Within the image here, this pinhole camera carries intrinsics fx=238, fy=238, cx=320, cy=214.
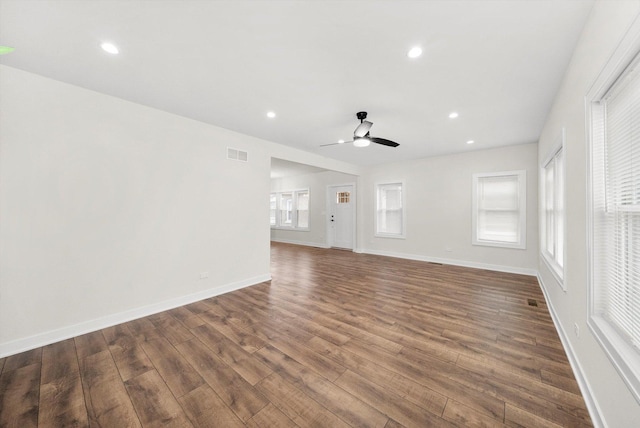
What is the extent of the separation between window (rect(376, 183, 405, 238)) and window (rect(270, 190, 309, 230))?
9.62 ft

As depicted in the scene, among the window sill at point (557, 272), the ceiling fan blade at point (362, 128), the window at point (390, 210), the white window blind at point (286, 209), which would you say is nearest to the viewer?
the window sill at point (557, 272)

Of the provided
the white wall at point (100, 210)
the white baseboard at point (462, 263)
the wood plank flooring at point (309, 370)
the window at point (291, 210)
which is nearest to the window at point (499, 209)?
the white baseboard at point (462, 263)

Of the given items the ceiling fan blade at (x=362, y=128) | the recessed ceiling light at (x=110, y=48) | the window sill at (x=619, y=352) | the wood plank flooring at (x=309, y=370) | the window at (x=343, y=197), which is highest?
the recessed ceiling light at (x=110, y=48)

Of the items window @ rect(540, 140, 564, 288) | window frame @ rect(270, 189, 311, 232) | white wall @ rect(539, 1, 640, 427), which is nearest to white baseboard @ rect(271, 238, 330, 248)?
window frame @ rect(270, 189, 311, 232)

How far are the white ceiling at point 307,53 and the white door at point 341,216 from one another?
446cm

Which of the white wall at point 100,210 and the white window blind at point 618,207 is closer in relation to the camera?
the white window blind at point 618,207

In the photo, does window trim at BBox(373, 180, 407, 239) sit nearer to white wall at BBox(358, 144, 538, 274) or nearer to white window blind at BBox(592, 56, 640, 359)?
white wall at BBox(358, 144, 538, 274)

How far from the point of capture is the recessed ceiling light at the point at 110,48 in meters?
1.96

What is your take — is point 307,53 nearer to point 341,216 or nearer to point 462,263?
point 462,263

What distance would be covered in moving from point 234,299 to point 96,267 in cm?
166

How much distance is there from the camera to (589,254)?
1.59 meters

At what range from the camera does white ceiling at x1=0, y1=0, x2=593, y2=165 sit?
64.5 inches

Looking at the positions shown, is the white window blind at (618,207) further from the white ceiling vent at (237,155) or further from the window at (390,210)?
the window at (390,210)

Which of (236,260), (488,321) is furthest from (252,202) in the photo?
(488,321)
